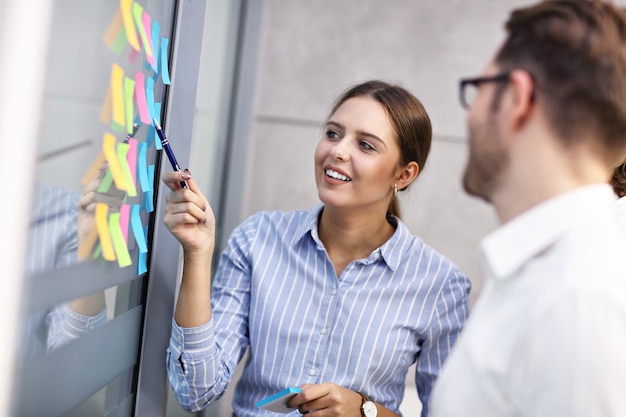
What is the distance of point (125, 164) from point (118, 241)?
132mm

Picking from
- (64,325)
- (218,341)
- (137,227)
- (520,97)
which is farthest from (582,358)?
(218,341)

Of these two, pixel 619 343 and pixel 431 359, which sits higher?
pixel 619 343

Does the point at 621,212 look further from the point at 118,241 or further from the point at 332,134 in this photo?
the point at 118,241

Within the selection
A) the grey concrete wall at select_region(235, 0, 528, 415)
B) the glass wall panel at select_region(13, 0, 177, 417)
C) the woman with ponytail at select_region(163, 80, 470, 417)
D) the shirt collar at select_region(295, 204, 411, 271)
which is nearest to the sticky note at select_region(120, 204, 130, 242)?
the glass wall panel at select_region(13, 0, 177, 417)

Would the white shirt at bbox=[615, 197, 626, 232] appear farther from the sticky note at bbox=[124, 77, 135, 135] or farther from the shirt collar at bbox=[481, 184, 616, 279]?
the sticky note at bbox=[124, 77, 135, 135]

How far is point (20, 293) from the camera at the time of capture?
0.77 metres

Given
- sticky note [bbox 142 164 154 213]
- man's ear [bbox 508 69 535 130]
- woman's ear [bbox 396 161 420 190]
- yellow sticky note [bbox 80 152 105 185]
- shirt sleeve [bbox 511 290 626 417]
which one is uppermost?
man's ear [bbox 508 69 535 130]

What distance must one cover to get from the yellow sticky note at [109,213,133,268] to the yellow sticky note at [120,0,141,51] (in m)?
0.29

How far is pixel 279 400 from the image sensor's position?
1.32 metres

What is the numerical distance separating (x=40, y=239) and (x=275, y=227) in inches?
32.5

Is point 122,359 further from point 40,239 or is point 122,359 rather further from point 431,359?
point 431,359

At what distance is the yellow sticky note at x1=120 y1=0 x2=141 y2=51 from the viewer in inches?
41.1

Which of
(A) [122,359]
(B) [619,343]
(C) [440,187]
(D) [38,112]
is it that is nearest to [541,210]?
(B) [619,343]

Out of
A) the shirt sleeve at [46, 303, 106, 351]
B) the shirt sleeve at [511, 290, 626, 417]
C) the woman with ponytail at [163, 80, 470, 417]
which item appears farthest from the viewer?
the woman with ponytail at [163, 80, 470, 417]
